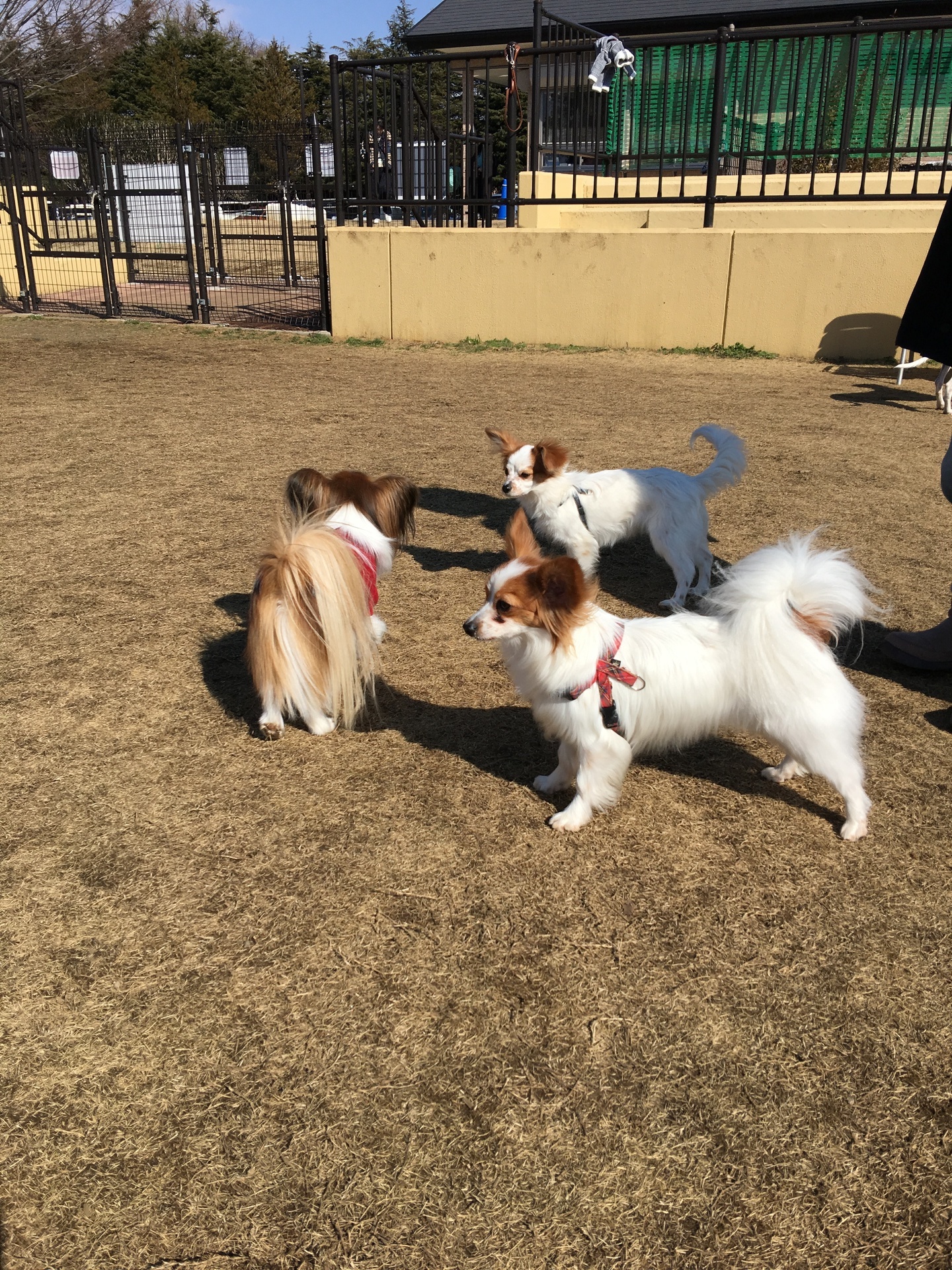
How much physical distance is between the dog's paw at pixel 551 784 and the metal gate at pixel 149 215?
10147 mm

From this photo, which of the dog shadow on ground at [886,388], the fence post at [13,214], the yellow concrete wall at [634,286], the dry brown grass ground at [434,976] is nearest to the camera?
the dry brown grass ground at [434,976]

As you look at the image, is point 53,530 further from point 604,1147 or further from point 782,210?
point 782,210

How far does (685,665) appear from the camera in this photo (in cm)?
266

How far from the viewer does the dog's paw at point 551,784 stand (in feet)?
9.49

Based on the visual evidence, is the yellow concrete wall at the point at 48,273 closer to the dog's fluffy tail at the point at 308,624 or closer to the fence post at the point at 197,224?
the fence post at the point at 197,224

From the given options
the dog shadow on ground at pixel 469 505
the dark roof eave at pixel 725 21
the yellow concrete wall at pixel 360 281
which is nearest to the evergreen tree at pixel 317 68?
the dark roof eave at pixel 725 21

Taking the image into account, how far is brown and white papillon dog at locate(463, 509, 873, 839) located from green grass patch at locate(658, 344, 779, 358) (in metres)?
8.24

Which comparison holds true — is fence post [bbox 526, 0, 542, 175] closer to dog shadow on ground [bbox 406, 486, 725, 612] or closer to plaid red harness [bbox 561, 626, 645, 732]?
dog shadow on ground [bbox 406, 486, 725, 612]

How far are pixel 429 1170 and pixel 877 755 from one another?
2.09 m

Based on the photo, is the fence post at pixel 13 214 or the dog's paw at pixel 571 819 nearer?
the dog's paw at pixel 571 819

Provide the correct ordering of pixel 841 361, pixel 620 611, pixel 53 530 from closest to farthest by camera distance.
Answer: pixel 620 611 < pixel 53 530 < pixel 841 361

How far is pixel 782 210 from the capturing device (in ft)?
41.7

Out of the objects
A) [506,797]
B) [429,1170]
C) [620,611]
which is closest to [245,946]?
[429,1170]

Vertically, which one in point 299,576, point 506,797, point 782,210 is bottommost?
point 506,797
